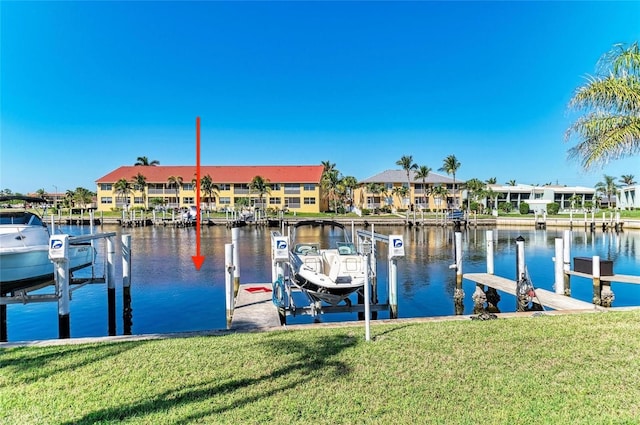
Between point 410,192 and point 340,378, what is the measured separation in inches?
3193

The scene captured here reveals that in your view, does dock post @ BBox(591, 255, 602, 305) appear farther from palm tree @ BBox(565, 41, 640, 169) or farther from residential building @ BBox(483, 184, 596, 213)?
residential building @ BBox(483, 184, 596, 213)

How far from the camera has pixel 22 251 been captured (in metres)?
12.4

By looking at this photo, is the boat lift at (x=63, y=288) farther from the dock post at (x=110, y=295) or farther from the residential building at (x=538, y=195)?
the residential building at (x=538, y=195)

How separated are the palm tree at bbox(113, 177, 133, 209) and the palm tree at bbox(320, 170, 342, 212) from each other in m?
37.2

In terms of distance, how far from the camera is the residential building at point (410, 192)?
84312mm

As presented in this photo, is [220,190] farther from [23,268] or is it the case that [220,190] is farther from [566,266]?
[566,266]

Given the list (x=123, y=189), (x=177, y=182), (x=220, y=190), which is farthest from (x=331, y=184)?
(x=123, y=189)

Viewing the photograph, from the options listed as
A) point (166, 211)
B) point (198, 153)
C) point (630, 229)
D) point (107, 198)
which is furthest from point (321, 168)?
point (198, 153)

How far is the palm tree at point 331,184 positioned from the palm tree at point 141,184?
3447 cm

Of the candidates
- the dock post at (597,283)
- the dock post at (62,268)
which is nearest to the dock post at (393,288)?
the dock post at (597,283)

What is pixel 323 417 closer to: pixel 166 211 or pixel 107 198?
pixel 166 211

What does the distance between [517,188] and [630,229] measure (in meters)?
39.9

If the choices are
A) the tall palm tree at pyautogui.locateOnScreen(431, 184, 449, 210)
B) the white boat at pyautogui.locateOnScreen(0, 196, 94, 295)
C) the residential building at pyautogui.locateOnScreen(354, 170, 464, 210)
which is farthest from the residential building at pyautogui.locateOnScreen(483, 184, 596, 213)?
the white boat at pyautogui.locateOnScreen(0, 196, 94, 295)

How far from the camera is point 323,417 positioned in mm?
4578
